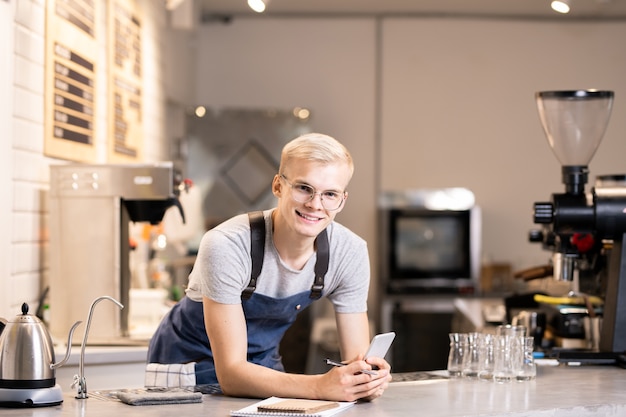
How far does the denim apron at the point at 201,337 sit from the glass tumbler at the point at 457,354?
446 millimetres

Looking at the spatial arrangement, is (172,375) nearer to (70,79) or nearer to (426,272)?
(70,79)

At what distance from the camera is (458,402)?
2.39 meters

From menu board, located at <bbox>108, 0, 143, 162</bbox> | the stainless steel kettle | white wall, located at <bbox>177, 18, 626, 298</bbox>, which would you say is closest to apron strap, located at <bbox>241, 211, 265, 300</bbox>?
the stainless steel kettle

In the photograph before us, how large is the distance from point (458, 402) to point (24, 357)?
3.51 ft

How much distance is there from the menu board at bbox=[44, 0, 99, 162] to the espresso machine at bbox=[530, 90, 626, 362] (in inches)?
74.4

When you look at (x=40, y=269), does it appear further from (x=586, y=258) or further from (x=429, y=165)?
(x=429, y=165)

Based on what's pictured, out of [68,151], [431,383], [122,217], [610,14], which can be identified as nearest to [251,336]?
[431,383]

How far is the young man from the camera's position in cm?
239

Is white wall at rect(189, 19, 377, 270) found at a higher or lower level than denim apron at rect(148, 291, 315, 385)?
higher

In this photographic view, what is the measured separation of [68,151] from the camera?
13.3 feet

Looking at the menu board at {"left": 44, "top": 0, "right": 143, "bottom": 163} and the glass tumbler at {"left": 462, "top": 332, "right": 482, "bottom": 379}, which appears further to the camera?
the menu board at {"left": 44, "top": 0, "right": 143, "bottom": 163}

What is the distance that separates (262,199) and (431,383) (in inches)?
171

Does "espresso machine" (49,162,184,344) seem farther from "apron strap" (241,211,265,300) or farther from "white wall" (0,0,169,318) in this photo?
"apron strap" (241,211,265,300)

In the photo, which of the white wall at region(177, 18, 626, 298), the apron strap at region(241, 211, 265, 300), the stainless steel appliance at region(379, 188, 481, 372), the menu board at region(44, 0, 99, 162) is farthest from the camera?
the white wall at region(177, 18, 626, 298)
